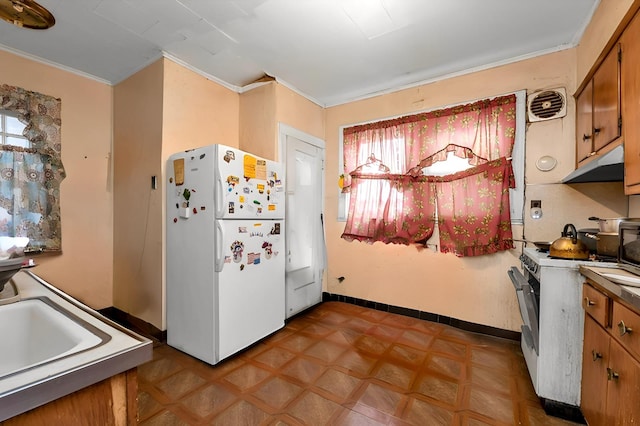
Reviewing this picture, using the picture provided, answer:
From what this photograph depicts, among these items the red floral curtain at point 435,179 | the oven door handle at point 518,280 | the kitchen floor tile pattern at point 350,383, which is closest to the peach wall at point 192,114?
the kitchen floor tile pattern at point 350,383

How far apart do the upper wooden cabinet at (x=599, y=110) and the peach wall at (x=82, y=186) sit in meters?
4.22

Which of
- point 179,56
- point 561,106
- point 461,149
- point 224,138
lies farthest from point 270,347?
point 561,106

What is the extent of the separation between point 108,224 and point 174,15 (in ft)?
7.25

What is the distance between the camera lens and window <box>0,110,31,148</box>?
239cm

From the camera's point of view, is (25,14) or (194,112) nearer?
(25,14)

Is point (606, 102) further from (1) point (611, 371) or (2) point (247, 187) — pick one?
(2) point (247, 187)

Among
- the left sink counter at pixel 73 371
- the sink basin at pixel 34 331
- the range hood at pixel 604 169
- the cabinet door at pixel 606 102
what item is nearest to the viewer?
the left sink counter at pixel 73 371

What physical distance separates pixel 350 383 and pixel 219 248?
1.35m

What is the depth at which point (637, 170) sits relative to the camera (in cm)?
131

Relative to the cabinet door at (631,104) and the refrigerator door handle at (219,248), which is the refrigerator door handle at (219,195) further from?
the cabinet door at (631,104)

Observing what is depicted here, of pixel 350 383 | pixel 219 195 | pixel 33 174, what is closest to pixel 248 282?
pixel 219 195

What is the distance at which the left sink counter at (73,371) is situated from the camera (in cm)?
52

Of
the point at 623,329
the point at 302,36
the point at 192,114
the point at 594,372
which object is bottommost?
the point at 594,372

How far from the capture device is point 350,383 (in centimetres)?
193
